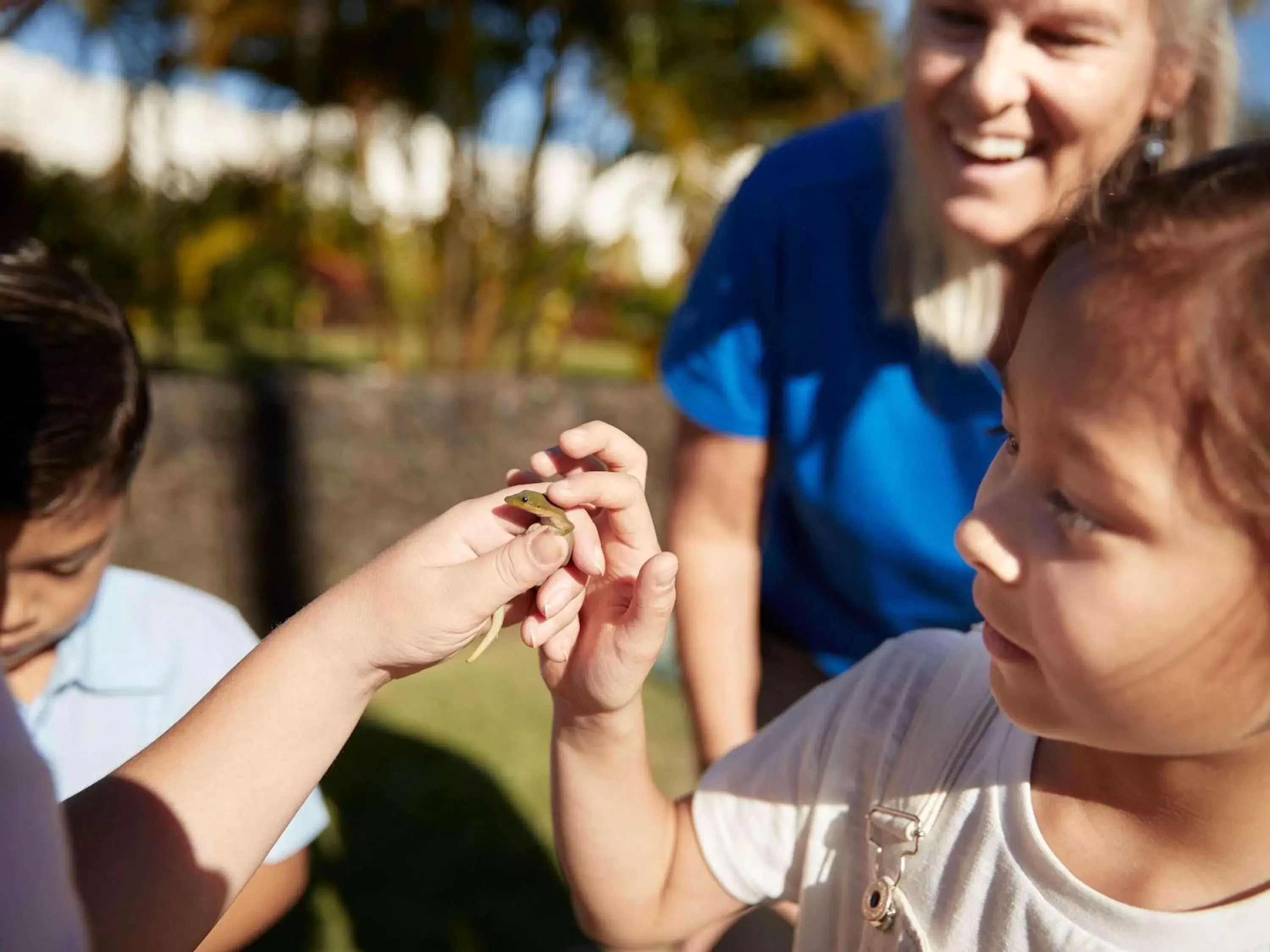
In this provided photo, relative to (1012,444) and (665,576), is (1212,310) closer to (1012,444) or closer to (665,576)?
(1012,444)

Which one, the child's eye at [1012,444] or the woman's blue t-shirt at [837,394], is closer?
the child's eye at [1012,444]

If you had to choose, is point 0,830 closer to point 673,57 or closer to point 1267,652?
point 1267,652

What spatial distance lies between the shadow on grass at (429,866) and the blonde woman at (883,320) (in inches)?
65.1

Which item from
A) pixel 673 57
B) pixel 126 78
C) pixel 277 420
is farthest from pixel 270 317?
pixel 277 420

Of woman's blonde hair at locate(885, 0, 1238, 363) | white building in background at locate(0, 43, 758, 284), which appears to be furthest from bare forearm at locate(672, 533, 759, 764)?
white building in background at locate(0, 43, 758, 284)

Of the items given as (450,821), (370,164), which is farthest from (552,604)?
(370,164)

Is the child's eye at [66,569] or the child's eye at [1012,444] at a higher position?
the child's eye at [1012,444]

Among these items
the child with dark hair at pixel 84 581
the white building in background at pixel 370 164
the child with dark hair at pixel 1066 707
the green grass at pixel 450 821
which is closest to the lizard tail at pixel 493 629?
the child with dark hair at pixel 1066 707

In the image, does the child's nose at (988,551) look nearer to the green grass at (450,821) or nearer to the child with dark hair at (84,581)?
the child with dark hair at (84,581)

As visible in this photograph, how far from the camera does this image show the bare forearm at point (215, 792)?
1.33 meters

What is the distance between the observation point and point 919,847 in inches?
58.7

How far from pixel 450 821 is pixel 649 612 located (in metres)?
3.20

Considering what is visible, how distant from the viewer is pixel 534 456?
163 cm

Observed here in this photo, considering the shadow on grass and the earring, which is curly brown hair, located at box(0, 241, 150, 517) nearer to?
the earring
